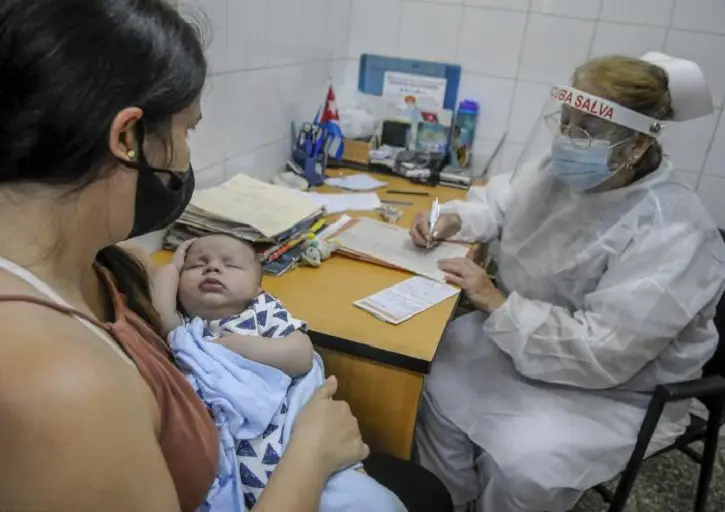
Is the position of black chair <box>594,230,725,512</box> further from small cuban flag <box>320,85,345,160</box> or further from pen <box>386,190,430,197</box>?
small cuban flag <box>320,85,345,160</box>

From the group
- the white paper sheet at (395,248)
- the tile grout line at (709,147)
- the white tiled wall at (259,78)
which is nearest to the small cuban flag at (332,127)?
the white tiled wall at (259,78)

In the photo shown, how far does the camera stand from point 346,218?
1843 millimetres

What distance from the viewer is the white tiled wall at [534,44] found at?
7.39ft

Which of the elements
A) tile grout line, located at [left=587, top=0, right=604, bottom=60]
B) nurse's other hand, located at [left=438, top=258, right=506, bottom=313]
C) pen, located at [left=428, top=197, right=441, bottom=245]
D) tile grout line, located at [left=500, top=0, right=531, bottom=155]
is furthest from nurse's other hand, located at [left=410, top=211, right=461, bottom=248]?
tile grout line, located at [left=587, top=0, right=604, bottom=60]

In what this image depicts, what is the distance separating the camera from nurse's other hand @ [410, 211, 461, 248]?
5.65 ft

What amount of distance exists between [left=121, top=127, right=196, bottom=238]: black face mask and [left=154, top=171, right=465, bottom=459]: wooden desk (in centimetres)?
52

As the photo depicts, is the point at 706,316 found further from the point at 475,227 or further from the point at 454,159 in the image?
the point at 454,159

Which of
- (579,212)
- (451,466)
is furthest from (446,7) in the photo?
(451,466)

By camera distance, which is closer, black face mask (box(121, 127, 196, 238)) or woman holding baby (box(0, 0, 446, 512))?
woman holding baby (box(0, 0, 446, 512))

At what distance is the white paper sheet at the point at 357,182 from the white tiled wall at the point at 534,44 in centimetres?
58

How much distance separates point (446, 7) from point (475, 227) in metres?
→ 1.06

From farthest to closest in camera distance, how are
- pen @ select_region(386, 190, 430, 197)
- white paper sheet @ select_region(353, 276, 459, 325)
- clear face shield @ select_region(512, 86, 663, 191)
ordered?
pen @ select_region(386, 190, 430, 197) < clear face shield @ select_region(512, 86, 663, 191) < white paper sheet @ select_region(353, 276, 459, 325)

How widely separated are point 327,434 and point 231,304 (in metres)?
0.36

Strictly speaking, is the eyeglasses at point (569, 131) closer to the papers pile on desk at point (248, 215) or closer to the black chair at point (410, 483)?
the papers pile on desk at point (248, 215)
